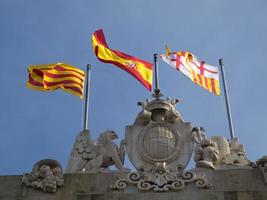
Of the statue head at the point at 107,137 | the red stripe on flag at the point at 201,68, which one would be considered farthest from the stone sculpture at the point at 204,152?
the red stripe on flag at the point at 201,68

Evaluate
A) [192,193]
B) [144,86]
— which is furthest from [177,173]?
[144,86]

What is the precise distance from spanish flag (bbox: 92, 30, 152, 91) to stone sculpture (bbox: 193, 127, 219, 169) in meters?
3.86

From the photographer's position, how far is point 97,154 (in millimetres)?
22188

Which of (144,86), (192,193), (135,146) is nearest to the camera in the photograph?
(192,193)

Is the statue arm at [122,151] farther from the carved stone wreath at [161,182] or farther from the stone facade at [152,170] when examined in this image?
the carved stone wreath at [161,182]

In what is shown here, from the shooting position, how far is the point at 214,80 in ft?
84.6

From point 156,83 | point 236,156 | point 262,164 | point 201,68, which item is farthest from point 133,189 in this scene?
point 201,68

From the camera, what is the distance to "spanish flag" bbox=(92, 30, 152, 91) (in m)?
25.7

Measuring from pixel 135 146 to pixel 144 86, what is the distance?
379cm

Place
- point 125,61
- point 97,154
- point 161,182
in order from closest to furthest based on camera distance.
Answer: point 161,182 < point 97,154 < point 125,61

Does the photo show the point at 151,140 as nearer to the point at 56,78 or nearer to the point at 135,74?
the point at 135,74

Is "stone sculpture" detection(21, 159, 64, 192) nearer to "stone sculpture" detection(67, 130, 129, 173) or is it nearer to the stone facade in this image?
the stone facade

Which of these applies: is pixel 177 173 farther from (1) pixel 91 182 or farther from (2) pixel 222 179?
→ (1) pixel 91 182

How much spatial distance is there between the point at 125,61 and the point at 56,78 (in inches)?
113
